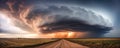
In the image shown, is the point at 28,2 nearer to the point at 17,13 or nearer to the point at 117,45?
the point at 17,13

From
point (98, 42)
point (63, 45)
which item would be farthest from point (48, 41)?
point (98, 42)

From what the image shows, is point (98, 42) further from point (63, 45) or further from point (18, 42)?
point (18, 42)

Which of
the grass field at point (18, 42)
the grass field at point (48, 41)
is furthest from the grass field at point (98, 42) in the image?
the grass field at point (18, 42)

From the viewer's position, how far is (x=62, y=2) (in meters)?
5.64

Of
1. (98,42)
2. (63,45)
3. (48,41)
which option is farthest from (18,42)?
(98,42)

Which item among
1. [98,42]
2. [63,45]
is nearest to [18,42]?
[63,45]

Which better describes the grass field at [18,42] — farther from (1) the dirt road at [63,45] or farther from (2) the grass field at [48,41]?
(1) the dirt road at [63,45]

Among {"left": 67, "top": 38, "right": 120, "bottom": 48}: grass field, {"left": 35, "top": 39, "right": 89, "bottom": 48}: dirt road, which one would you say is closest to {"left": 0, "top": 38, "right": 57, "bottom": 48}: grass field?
{"left": 35, "top": 39, "right": 89, "bottom": 48}: dirt road

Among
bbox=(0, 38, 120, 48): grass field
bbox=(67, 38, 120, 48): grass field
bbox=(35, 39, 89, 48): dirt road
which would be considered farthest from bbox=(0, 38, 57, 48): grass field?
bbox=(67, 38, 120, 48): grass field

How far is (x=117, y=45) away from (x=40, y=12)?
1672mm

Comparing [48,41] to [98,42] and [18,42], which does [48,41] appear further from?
[98,42]

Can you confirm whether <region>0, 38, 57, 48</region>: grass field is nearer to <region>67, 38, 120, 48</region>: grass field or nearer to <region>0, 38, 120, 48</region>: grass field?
<region>0, 38, 120, 48</region>: grass field

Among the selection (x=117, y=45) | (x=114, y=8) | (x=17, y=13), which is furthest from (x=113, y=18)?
(x=17, y=13)

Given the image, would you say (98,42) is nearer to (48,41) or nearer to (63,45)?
(63,45)
